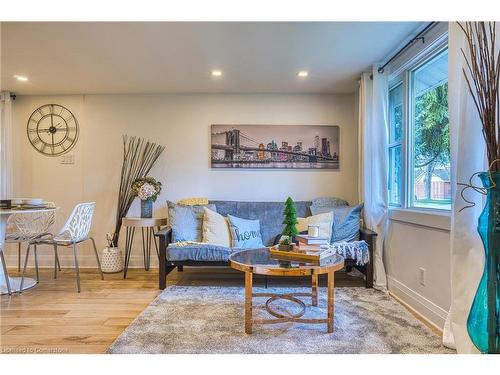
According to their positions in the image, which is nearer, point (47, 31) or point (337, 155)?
point (47, 31)

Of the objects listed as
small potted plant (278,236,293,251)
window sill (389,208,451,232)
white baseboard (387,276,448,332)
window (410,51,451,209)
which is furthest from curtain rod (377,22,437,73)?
white baseboard (387,276,448,332)

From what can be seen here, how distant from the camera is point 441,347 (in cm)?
182

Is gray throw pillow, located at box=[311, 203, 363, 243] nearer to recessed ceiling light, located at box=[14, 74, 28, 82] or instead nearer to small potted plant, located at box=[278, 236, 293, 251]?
small potted plant, located at box=[278, 236, 293, 251]

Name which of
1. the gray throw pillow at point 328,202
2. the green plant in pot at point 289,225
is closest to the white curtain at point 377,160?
the gray throw pillow at point 328,202

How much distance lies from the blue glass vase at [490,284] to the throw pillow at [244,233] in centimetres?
207

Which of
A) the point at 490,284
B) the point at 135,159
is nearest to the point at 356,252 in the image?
the point at 490,284

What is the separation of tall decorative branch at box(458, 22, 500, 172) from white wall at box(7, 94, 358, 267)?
240cm

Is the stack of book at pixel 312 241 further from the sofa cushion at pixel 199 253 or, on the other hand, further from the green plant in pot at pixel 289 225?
the sofa cushion at pixel 199 253

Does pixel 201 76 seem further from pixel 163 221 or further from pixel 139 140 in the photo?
pixel 163 221

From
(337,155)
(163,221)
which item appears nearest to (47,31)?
(163,221)

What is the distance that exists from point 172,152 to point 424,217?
288 centimetres
